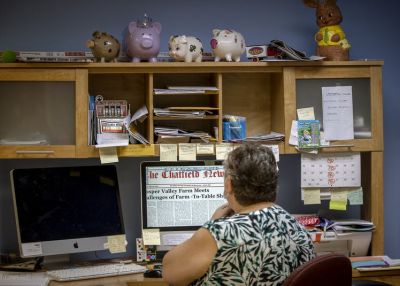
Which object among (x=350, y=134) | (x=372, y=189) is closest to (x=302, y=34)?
(x=350, y=134)

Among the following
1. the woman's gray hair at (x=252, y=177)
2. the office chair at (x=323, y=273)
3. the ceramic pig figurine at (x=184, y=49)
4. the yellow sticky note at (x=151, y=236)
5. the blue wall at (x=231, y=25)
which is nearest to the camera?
the office chair at (x=323, y=273)

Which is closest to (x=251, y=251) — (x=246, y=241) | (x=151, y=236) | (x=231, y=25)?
(x=246, y=241)

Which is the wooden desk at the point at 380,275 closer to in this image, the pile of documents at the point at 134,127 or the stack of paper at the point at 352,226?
the stack of paper at the point at 352,226

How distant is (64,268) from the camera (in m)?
2.75

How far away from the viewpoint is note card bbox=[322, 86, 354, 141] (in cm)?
287

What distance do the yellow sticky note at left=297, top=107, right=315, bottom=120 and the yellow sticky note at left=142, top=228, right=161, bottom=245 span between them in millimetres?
878

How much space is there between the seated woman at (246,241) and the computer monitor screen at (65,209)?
93 centimetres

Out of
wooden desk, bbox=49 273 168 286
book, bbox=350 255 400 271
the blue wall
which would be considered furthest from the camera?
the blue wall

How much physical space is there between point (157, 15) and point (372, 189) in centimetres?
138

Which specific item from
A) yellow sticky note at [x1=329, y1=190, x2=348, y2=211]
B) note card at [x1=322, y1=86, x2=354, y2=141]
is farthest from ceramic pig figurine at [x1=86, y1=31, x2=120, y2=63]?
yellow sticky note at [x1=329, y1=190, x2=348, y2=211]

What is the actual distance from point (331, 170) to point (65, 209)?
128 centimetres

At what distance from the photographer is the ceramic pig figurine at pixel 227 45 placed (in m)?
2.80

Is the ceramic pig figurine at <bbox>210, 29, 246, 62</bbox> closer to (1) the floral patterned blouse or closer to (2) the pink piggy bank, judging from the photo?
(2) the pink piggy bank

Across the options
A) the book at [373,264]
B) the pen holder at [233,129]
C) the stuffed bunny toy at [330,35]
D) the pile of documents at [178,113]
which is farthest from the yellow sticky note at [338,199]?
the pile of documents at [178,113]
